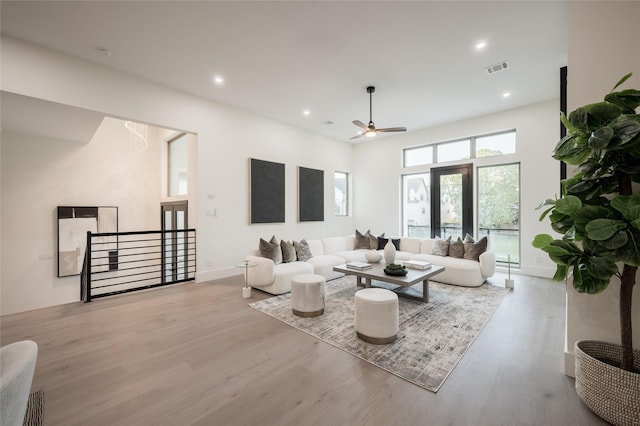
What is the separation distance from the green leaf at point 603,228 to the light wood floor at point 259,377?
1213mm

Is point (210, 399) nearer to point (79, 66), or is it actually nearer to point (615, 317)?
point (615, 317)

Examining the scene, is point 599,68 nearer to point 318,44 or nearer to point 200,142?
point 318,44

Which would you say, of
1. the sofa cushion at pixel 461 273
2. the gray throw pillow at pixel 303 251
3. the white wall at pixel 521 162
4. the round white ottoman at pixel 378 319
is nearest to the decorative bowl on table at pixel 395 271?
the round white ottoman at pixel 378 319

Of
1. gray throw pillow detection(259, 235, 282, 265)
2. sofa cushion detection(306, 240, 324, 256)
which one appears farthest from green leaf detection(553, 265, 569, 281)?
sofa cushion detection(306, 240, 324, 256)

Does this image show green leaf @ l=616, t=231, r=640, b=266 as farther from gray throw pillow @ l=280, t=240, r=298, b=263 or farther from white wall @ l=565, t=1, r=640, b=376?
gray throw pillow @ l=280, t=240, r=298, b=263

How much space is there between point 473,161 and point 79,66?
7545mm

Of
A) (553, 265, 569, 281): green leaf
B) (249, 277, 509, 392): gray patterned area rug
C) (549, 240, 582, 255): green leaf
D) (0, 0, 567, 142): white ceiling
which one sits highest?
(0, 0, 567, 142): white ceiling

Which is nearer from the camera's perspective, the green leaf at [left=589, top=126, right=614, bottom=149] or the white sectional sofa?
the green leaf at [left=589, top=126, right=614, bottom=149]

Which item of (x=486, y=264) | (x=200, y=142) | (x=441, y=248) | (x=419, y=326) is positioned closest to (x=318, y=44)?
(x=200, y=142)

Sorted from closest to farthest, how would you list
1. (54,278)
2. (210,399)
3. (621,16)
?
(210,399), (621,16), (54,278)

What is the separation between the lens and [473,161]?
609cm

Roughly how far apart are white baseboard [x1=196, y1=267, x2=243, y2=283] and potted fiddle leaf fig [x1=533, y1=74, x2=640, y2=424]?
5003mm

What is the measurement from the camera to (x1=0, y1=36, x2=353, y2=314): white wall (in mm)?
3430

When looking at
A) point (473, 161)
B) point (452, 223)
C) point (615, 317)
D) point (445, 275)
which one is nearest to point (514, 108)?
point (473, 161)
